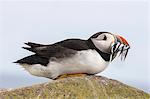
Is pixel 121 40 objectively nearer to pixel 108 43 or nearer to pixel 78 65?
pixel 108 43

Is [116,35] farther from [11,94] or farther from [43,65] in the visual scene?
[11,94]

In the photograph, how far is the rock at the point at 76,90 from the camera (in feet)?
25.5

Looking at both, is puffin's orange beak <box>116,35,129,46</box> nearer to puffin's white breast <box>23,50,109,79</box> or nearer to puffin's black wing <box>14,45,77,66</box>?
puffin's white breast <box>23,50,109,79</box>

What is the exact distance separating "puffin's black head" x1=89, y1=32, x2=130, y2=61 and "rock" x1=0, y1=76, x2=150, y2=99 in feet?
1.86

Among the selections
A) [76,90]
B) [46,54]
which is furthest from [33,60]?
[76,90]

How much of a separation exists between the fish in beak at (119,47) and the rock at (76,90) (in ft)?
1.95

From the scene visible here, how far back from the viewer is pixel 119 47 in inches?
337

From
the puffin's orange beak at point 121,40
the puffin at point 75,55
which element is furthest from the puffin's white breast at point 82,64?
the puffin's orange beak at point 121,40

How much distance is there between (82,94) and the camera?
7.86 metres

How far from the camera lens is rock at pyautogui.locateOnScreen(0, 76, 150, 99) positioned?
7.77 metres

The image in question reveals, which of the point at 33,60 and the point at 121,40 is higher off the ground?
the point at 121,40

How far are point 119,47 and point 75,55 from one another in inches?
36.6

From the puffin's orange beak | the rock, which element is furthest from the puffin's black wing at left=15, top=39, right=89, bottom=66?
the puffin's orange beak

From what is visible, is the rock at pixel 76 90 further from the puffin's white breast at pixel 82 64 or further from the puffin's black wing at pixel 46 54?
the puffin's black wing at pixel 46 54
